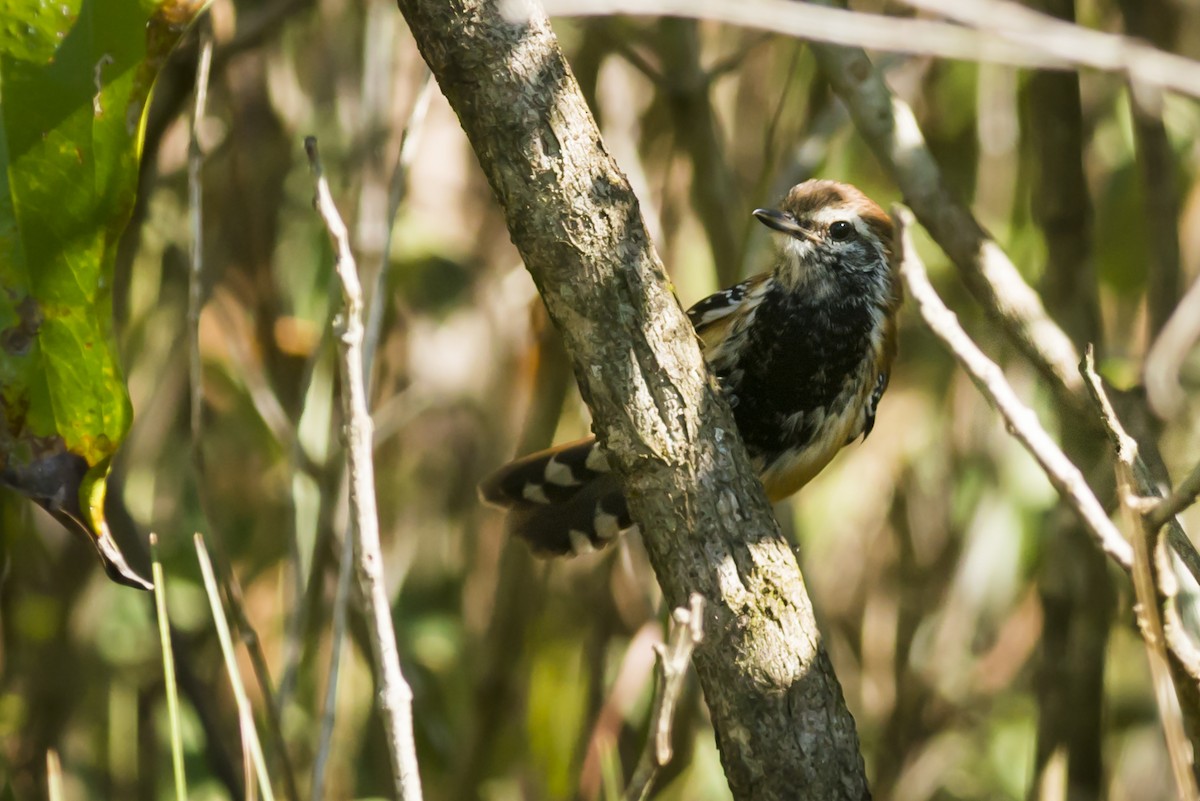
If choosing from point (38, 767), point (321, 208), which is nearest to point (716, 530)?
point (321, 208)

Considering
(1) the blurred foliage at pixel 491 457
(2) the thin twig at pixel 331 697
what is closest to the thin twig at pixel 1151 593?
(2) the thin twig at pixel 331 697

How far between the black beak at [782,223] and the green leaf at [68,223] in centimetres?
201

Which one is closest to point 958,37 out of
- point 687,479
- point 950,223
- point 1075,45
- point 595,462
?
point 1075,45

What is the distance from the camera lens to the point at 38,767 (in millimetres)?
4059

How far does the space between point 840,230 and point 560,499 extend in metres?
1.17

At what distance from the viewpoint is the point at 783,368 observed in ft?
12.1

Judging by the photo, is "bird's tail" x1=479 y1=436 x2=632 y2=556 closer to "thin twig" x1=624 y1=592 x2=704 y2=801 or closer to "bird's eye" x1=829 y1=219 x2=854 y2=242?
"bird's eye" x1=829 y1=219 x2=854 y2=242

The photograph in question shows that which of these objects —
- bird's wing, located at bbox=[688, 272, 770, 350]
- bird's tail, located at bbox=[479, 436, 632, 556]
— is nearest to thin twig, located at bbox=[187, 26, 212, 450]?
bird's tail, located at bbox=[479, 436, 632, 556]

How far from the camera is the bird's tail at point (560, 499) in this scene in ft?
12.1

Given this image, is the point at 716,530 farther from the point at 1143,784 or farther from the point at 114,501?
the point at 1143,784

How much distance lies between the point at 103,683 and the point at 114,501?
141 centimetres

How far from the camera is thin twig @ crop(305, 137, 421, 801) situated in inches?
70.3

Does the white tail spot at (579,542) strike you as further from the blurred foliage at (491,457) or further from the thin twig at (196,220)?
the thin twig at (196,220)

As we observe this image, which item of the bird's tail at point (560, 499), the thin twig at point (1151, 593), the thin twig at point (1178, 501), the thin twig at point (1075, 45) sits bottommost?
the thin twig at point (1151, 593)
